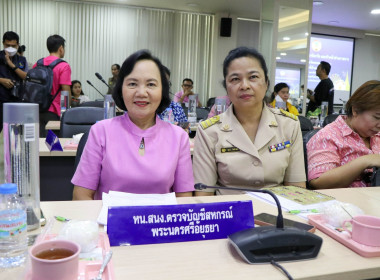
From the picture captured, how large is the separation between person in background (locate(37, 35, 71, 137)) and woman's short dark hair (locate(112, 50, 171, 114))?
2230 millimetres

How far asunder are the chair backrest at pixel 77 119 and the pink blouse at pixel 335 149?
163cm

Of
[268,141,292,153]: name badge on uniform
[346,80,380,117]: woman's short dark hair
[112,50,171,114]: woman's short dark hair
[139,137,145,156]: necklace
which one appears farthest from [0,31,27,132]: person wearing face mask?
[346,80,380,117]: woman's short dark hair

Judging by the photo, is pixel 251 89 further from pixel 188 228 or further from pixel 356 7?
pixel 356 7

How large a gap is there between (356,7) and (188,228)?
7561mm

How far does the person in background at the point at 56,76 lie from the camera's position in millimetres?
3557

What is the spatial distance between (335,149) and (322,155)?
7 centimetres

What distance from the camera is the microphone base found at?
30.8 inches

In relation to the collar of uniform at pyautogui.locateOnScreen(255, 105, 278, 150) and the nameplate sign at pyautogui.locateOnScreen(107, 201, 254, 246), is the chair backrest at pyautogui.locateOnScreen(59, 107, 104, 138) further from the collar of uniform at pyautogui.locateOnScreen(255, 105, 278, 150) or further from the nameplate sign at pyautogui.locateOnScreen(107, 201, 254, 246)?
the nameplate sign at pyautogui.locateOnScreen(107, 201, 254, 246)

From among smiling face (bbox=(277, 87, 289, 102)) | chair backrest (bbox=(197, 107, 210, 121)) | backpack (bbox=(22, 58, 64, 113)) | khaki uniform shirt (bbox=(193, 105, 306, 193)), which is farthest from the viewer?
smiling face (bbox=(277, 87, 289, 102))

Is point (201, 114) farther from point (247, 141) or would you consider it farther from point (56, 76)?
point (247, 141)

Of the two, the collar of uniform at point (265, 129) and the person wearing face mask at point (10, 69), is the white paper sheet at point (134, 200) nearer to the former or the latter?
the collar of uniform at point (265, 129)

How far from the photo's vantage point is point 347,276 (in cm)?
76

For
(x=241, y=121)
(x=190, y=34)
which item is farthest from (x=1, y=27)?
(x=241, y=121)

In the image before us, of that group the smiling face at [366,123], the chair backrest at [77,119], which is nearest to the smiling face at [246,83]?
the smiling face at [366,123]
